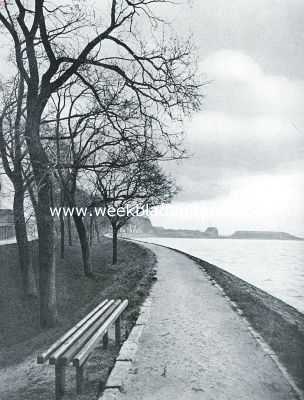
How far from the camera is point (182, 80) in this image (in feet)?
32.0

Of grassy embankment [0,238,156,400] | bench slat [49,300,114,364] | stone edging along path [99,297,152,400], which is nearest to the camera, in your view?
bench slat [49,300,114,364]

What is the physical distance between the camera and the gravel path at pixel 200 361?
15.7 ft

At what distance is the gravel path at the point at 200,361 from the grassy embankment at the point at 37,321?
57 centimetres

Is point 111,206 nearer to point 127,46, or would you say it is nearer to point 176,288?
A: point 176,288

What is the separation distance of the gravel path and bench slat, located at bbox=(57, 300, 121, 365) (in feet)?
2.42

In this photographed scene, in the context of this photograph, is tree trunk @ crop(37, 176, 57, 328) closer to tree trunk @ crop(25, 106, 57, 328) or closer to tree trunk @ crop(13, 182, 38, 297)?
tree trunk @ crop(25, 106, 57, 328)

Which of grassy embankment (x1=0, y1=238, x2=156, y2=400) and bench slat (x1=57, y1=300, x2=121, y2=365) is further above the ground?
bench slat (x1=57, y1=300, x2=121, y2=365)

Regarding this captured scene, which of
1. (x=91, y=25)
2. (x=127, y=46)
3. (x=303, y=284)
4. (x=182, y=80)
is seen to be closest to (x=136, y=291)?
(x=182, y=80)

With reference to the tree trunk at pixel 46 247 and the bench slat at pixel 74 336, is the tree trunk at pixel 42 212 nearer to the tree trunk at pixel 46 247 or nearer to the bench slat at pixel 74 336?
the tree trunk at pixel 46 247

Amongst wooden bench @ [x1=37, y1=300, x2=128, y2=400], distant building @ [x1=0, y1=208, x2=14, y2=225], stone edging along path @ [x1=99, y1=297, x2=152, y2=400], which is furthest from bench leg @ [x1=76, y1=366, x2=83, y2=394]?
distant building @ [x1=0, y1=208, x2=14, y2=225]

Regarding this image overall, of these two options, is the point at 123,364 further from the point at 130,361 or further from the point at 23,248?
the point at 23,248

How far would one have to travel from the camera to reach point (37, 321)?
11.8 m

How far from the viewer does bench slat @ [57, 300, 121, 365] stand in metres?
4.58

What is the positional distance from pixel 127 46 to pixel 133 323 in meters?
6.49
